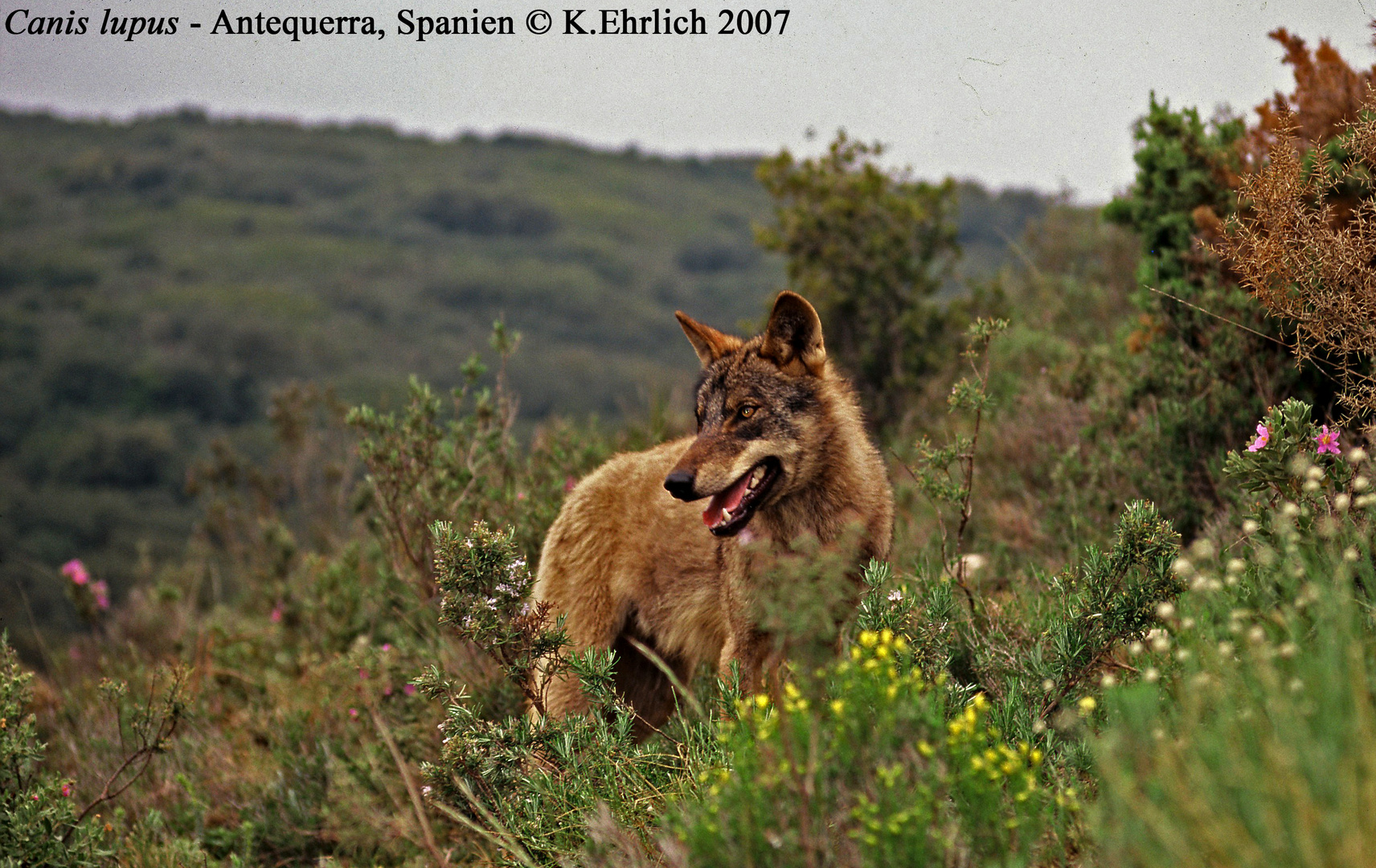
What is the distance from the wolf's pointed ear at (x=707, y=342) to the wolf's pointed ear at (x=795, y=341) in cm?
30

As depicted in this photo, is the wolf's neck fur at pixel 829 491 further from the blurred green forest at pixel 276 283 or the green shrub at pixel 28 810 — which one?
the blurred green forest at pixel 276 283

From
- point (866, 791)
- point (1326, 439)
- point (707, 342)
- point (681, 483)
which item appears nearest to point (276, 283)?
point (707, 342)

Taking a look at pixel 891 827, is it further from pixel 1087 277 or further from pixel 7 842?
pixel 1087 277

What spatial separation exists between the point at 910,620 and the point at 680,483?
109 centimetres

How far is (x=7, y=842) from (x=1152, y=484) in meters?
6.55

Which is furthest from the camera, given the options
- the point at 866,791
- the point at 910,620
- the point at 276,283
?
the point at 276,283

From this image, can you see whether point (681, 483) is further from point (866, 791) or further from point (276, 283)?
point (276, 283)

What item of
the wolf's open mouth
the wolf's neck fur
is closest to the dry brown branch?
the wolf's neck fur

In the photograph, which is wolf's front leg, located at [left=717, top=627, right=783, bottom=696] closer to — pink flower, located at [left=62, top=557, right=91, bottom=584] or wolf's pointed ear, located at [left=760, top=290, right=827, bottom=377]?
wolf's pointed ear, located at [left=760, top=290, right=827, bottom=377]

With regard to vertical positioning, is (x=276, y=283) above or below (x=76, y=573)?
below

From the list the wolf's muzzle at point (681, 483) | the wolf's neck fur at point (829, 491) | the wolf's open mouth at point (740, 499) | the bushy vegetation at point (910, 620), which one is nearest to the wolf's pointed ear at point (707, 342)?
the wolf's neck fur at point (829, 491)

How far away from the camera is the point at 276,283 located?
4884 cm

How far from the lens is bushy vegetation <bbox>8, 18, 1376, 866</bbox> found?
267cm

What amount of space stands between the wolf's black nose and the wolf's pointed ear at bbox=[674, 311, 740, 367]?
89cm
